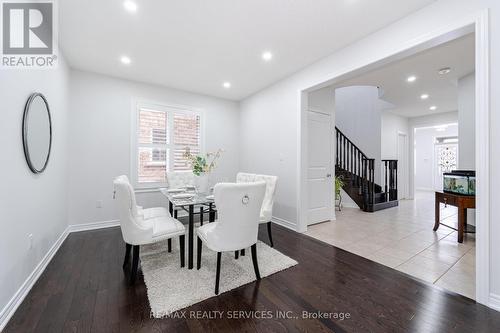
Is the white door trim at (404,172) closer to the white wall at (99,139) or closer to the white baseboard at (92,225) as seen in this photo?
the white wall at (99,139)

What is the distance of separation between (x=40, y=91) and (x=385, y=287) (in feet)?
13.3

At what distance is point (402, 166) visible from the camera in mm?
6883

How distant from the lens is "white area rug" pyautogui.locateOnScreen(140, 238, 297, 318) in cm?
176

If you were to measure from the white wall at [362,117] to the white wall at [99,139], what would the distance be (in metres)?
5.22

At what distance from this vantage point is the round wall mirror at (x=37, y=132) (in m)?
1.92

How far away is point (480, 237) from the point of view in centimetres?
170

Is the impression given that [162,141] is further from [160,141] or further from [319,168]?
[319,168]

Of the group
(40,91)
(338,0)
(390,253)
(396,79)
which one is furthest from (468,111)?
(40,91)

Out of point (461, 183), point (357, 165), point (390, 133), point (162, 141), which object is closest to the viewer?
point (461, 183)

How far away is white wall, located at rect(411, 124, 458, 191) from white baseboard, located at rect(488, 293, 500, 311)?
8585 mm

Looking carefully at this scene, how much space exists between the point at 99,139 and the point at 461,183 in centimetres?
591

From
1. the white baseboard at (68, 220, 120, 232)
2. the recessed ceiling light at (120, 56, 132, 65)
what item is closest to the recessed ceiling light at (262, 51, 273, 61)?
the recessed ceiling light at (120, 56, 132, 65)

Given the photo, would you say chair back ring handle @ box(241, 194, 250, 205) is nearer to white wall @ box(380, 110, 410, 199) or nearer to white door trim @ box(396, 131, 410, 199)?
white wall @ box(380, 110, 410, 199)

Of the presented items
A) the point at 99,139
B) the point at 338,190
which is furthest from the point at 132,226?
the point at 338,190
